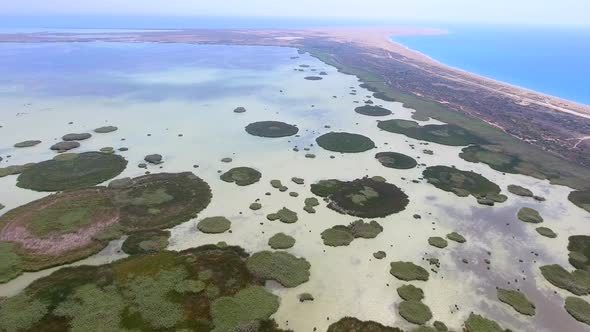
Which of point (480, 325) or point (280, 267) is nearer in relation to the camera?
point (480, 325)

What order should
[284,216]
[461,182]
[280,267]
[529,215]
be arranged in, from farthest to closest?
[461,182] < [529,215] < [284,216] < [280,267]

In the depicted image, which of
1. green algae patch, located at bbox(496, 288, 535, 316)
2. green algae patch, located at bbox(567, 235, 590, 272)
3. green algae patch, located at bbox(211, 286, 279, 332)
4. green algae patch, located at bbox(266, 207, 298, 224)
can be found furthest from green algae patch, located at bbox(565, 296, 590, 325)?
green algae patch, located at bbox(266, 207, 298, 224)

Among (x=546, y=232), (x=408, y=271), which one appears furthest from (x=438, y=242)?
(x=546, y=232)

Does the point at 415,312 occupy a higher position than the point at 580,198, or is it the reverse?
the point at 415,312

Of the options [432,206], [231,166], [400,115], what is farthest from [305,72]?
[432,206]

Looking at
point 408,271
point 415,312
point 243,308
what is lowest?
point 408,271

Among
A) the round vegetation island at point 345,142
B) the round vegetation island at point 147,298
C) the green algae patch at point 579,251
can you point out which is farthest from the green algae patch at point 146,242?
the green algae patch at point 579,251

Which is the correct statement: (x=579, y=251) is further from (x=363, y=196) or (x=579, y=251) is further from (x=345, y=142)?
(x=345, y=142)
